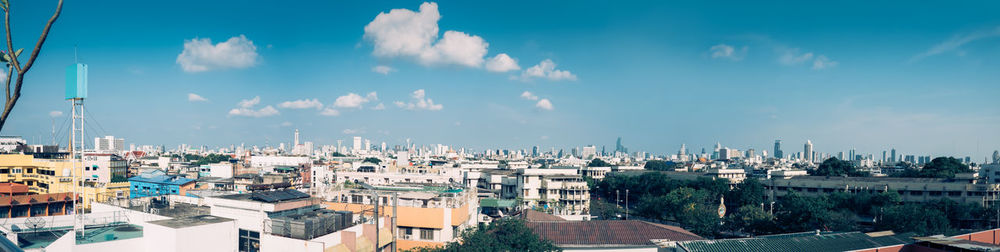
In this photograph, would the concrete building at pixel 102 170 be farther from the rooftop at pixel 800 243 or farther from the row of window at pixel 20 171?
the rooftop at pixel 800 243

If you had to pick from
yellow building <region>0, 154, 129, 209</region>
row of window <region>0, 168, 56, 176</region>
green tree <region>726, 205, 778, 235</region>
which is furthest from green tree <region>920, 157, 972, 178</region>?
row of window <region>0, 168, 56, 176</region>

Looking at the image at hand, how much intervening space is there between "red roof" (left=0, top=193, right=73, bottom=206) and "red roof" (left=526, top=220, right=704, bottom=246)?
2168 cm

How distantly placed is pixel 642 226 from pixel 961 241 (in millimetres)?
9006

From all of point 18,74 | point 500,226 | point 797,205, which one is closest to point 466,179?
point 797,205

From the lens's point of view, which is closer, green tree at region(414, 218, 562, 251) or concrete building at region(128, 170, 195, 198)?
green tree at region(414, 218, 562, 251)

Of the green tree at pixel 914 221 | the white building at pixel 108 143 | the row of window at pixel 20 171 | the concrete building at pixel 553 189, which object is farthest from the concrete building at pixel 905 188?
the white building at pixel 108 143

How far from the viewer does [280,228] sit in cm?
1314

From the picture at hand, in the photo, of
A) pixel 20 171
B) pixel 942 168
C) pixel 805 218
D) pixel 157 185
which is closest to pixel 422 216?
pixel 805 218

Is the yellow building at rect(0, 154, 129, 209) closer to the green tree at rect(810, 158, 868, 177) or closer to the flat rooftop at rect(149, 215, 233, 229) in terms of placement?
the flat rooftop at rect(149, 215, 233, 229)

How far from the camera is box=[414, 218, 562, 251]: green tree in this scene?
14484 mm

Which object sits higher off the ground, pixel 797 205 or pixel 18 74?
pixel 18 74

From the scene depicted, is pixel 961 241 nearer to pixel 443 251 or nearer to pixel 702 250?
pixel 702 250

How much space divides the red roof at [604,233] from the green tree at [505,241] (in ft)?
6.40

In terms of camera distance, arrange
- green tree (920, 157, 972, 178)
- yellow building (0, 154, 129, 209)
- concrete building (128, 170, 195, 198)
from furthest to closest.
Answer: green tree (920, 157, 972, 178) → concrete building (128, 170, 195, 198) → yellow building (0, 154, 129, 209)
